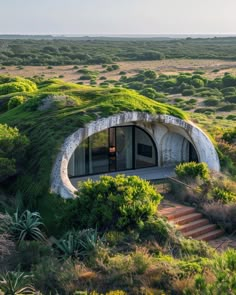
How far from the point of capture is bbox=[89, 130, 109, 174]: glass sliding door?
78.0 ft

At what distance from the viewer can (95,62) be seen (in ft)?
343

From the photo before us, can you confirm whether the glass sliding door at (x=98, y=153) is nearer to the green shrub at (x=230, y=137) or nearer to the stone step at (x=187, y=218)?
the stone step at (x=187, y=218)

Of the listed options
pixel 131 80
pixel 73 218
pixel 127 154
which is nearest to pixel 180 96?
pixel 131 80

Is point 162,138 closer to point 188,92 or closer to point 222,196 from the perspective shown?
point 222,196

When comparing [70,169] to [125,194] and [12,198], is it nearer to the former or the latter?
[12,198]

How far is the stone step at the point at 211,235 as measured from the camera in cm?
1803

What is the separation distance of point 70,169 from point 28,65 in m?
75.5

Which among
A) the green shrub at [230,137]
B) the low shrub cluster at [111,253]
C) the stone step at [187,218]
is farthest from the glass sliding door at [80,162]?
the green shrub at [230,137]

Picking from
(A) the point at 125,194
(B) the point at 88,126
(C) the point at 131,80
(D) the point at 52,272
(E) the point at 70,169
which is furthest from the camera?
(C) the point at 131,80

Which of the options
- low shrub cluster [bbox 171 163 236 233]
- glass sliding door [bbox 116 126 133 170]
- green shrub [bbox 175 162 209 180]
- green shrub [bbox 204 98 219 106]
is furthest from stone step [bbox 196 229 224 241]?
green shrub [bbox 204 98 219 106]

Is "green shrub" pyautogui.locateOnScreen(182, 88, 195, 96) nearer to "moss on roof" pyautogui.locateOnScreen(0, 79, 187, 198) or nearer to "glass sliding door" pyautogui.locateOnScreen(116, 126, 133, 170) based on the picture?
"moss on roof" pyautogui.locateOnScreen(0, 79, 187, 198)

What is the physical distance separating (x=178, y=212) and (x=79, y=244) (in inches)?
191

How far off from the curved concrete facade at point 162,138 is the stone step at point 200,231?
4.98 meters

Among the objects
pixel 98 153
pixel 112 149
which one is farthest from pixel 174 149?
pixel 98 153
